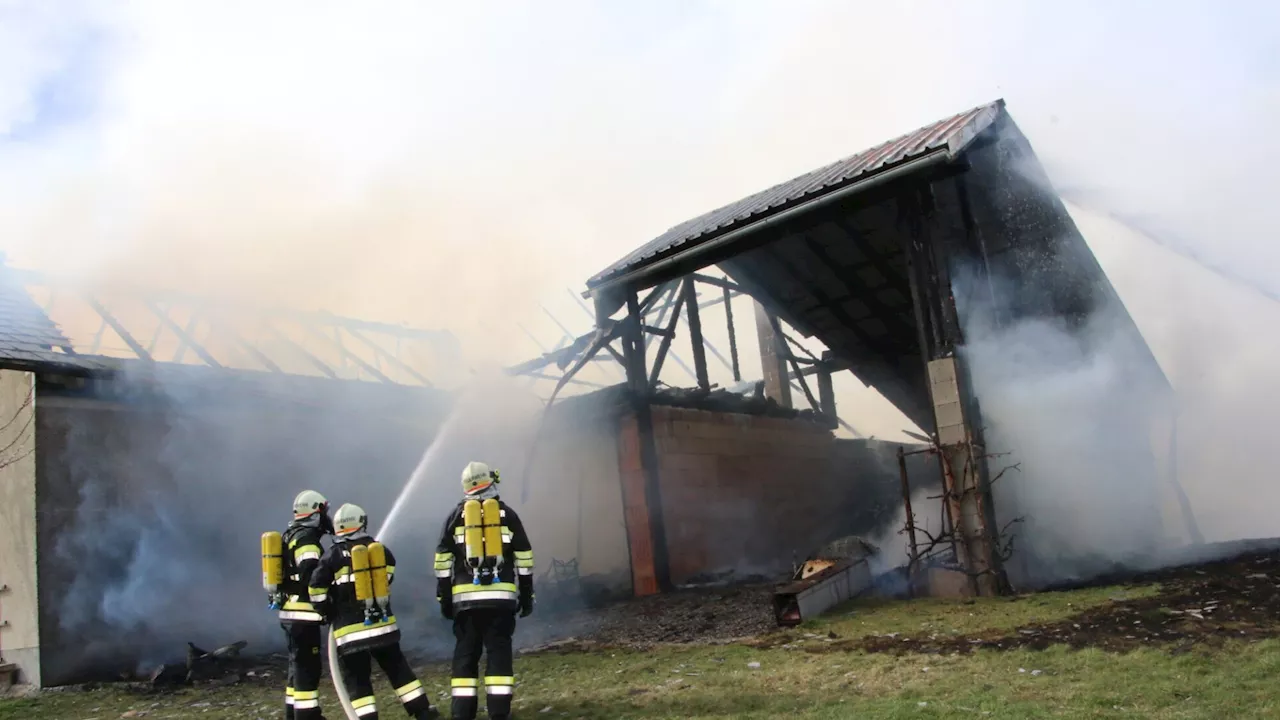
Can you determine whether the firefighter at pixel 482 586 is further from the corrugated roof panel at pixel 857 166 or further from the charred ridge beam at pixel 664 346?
the charred ridge beam at pixel 664 346

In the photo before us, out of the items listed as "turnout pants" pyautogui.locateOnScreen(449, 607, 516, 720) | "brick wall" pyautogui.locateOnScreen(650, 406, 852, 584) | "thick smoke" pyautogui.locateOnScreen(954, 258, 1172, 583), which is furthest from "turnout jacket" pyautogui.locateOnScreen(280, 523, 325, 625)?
"brick wall" pyautogui.locateOnScreen(650, 406, 852, 584)

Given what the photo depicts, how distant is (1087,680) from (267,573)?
17.5 feet

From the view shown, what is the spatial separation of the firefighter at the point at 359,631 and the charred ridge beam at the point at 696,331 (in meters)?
8.86

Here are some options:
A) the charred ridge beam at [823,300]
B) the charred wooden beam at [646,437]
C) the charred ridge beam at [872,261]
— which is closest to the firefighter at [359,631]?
the charred wooden beam at [646,437]

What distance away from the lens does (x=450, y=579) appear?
230 inches

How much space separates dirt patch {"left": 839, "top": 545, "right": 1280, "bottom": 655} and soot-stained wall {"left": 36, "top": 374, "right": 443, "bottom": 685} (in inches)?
315

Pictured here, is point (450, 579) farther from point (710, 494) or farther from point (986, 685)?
point (710, 494)

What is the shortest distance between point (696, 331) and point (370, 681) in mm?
9405

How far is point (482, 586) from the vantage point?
18.7 feet

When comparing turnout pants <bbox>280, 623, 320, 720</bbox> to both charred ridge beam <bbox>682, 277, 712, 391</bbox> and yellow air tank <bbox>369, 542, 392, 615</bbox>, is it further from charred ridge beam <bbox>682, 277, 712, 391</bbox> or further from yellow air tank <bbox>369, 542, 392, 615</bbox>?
charred ridge beam <bbox>682, 277, 712, 391</bbox>

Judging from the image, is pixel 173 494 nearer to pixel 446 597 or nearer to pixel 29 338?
pixel 29 338

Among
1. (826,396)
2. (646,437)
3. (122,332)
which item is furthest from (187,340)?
(826,396)

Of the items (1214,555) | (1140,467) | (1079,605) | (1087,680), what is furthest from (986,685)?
(1140,467)

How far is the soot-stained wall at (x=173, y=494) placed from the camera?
1003 centimetres
